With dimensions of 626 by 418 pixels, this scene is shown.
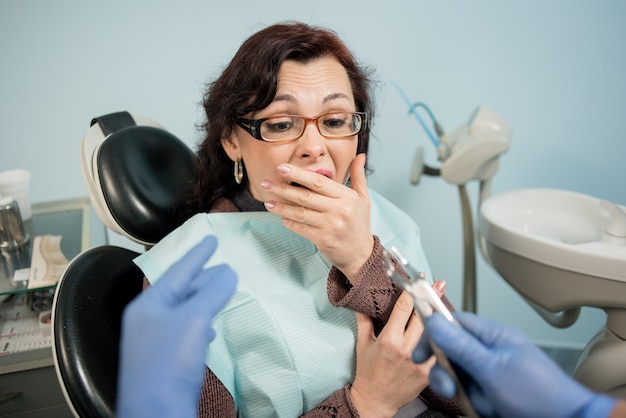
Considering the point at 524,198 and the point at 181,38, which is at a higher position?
the point at 181,38

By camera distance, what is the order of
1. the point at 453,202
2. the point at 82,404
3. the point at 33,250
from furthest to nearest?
the point at 453,202 → the point at 33,250 → the point at 82,404

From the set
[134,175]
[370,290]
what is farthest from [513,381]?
[134,175]

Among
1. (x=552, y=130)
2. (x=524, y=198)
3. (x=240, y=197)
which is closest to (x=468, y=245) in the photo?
(x=524, y=198)

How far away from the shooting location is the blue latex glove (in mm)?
512

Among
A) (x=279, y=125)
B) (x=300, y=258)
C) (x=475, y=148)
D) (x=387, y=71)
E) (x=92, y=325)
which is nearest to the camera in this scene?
(x=92, y=325)

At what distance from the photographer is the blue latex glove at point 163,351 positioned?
512mm

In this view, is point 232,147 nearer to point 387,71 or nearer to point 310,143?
point 310,143

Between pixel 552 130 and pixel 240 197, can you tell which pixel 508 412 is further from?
pixel 552 130

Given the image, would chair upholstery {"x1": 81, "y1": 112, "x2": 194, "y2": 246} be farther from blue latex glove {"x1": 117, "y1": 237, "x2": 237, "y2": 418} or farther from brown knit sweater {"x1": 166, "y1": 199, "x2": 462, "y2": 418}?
blue latex glove {"x1": 117, "y1": 237, "x2": 237, "y2": 418}

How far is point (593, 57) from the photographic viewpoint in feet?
5.38

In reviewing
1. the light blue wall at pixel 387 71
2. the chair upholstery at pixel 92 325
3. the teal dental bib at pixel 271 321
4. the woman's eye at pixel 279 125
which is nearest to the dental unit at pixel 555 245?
the light blue wall at pixel 387 71

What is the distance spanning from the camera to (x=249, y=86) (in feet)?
3.11

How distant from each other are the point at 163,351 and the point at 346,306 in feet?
1.37

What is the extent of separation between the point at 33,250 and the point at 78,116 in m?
0.49
